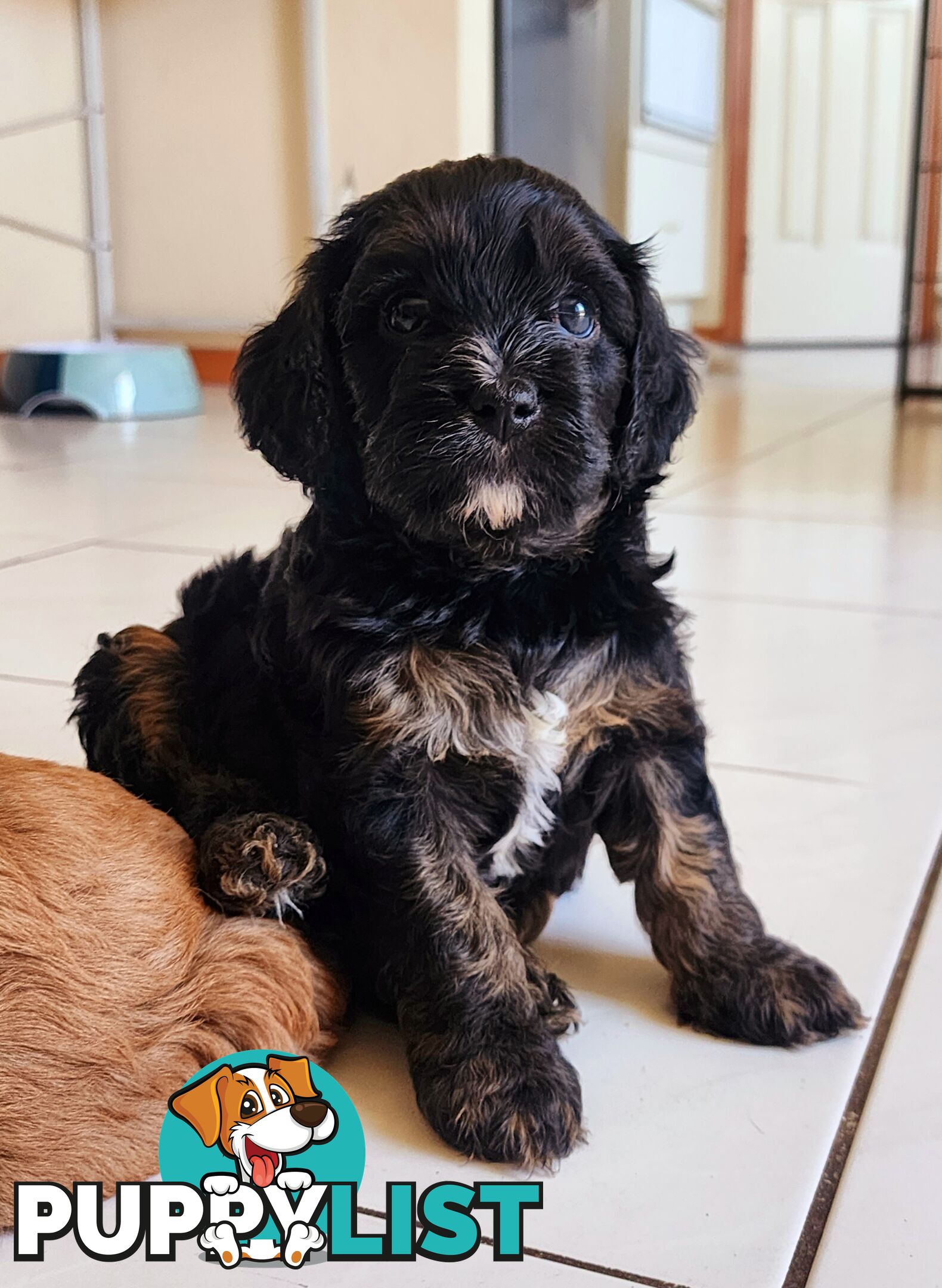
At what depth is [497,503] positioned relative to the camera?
110 cm

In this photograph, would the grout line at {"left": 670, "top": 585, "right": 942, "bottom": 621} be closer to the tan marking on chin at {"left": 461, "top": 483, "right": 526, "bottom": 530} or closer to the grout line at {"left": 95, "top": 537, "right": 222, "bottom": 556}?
the grout line at {"left": 95, "top": 537, "right": 222, "bottom": 556}

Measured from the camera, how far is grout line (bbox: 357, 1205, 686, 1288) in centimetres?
87

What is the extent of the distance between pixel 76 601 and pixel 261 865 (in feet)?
4.76

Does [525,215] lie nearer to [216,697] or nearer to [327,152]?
[216,697]

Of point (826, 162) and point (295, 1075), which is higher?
point (826, 162)

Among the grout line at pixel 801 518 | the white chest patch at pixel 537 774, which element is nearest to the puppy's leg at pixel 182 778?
the white chest patch at pixel 537 774

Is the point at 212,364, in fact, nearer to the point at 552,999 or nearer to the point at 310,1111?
the point at 552,999

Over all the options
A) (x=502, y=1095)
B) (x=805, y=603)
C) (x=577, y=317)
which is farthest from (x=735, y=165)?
(x=502, y=1095)

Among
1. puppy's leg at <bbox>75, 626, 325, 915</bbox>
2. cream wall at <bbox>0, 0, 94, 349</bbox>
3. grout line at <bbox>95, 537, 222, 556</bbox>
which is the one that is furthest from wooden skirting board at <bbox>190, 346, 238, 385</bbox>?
puppy's leg at <bbox>75, 626, 325, 915</bbox>

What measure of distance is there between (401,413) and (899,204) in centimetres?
913

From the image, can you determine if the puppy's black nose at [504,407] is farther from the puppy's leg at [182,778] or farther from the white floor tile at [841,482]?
the white floor tile at [841,482]

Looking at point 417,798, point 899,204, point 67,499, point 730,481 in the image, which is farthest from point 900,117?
point 417,798

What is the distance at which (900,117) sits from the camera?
9070 millimetres

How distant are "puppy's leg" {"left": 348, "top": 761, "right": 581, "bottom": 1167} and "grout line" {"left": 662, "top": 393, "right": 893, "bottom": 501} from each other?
266 centimetres
